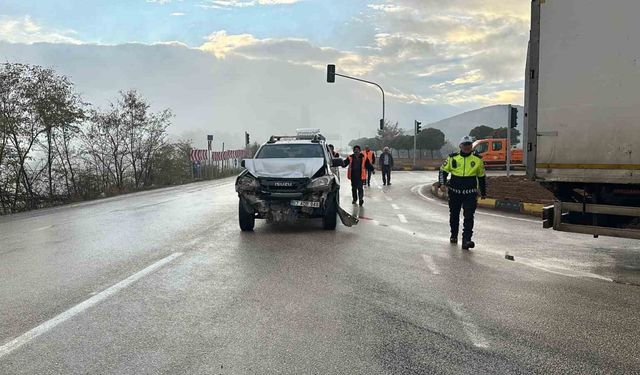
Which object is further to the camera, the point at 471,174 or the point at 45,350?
the point at 471,174

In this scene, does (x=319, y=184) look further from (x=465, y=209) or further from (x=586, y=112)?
(x=586, y=112)

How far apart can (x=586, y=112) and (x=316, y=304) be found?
4.09 m

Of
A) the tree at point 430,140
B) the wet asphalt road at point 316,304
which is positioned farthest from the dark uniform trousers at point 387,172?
the tree at point 430,140

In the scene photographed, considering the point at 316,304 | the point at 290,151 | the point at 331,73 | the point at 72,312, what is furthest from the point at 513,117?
the point at 72,312

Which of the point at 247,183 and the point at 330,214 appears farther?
the point at 330,214

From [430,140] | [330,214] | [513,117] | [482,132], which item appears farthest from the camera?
[430,140]

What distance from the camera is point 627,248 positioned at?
824 cm

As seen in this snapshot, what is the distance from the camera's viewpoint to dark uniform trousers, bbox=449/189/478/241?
26.6 feet

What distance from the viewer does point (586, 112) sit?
6.22m

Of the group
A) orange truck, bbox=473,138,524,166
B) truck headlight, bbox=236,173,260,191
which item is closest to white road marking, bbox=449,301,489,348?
truck headlight, bbox=236,173,260,191

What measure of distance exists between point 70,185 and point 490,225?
737 inches

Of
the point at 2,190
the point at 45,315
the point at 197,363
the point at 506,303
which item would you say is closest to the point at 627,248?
the point at 506,303

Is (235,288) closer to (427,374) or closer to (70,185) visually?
(427,374)

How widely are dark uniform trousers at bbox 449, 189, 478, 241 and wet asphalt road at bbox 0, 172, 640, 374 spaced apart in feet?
1.25
